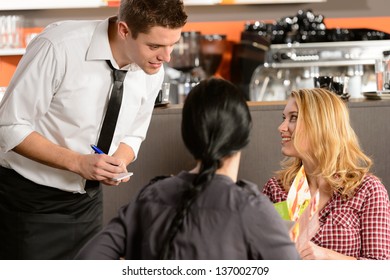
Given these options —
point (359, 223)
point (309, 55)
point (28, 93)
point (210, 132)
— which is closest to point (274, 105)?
point (359, 223)

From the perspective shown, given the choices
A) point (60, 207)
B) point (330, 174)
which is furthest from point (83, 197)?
point (330, 174)

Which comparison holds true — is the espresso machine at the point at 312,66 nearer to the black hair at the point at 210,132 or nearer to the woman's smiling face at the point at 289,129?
the woman's smiling face at the point at 289,129

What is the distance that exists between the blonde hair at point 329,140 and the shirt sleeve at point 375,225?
2.3 inches

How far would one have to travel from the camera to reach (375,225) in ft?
7.30

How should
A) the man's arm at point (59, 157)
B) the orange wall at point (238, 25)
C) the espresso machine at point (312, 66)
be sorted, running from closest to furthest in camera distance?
the man's arm at point (59, 157) < the espresso machine at point (312, 66) < the orange wall at point (238, 25)

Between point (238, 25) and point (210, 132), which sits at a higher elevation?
point (238, 25)

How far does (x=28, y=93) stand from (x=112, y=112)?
262 millimetres

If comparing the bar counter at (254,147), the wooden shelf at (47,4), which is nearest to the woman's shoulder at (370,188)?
the bar counter at (254,147)

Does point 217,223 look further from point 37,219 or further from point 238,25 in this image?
point 238,25

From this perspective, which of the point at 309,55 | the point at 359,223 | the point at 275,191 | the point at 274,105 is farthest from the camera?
the point at 309,55

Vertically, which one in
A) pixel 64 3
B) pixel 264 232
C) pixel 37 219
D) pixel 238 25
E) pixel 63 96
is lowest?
pixel 37 219

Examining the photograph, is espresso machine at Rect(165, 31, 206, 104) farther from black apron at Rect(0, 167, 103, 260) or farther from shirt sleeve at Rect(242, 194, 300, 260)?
shirt sleeve at Rect(242, 194, 300, 260)

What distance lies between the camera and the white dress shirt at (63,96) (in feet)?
7.07

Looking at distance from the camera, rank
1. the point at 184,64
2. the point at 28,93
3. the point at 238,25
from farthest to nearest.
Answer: the point at 238,25 → the point at 184,64 → the point at 28,93
